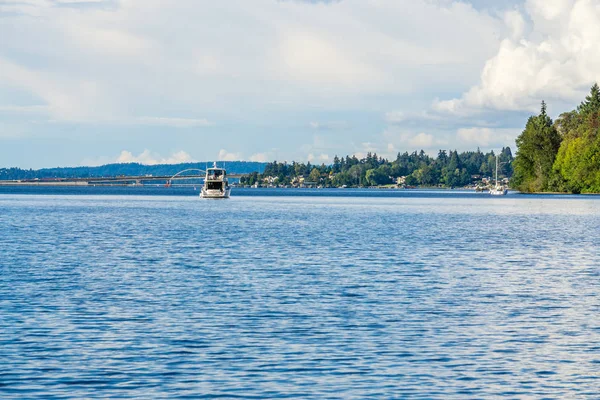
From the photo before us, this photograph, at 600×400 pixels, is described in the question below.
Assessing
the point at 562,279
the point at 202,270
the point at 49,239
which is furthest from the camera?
the point at 49,239

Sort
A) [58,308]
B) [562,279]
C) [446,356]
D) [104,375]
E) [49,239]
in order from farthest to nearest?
[49,239] → [562,279] → [58,308] → [446,356] → [104,375]

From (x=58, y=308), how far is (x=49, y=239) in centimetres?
4316

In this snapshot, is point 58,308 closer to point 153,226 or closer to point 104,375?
point 104,375

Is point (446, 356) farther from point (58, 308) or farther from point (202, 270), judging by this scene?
point (202, 270)

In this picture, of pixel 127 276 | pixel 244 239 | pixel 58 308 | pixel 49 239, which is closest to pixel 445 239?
pixel 244 239

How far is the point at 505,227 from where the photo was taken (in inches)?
3986

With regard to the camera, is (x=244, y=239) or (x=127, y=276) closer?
(x=127, y=276)

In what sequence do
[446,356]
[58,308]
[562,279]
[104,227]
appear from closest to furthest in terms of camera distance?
1. [446,356]
2. [58,308]
3. [562,279]
4. [104,227]

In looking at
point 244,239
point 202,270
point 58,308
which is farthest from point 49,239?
point 58,308

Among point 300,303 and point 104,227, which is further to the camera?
point 104,227

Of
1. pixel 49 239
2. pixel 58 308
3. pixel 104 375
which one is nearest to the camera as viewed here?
pixel 104 375

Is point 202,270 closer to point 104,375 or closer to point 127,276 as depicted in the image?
point 127,276

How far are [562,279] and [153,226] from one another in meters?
61.9

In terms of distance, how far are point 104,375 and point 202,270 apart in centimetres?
2670
